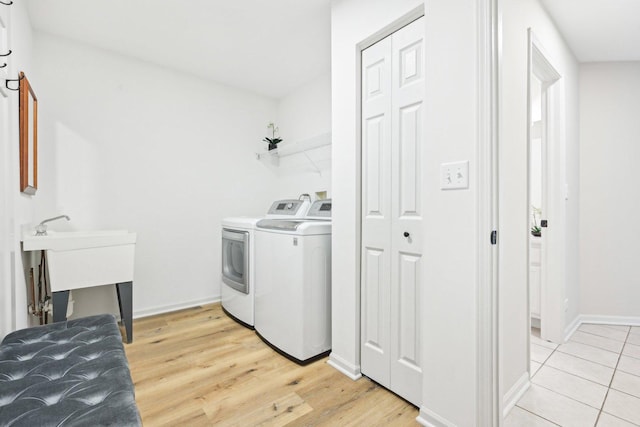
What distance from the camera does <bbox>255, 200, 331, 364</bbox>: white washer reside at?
192cm

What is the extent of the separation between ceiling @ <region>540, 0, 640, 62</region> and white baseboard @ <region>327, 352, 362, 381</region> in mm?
2514

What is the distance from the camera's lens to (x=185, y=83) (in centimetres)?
302

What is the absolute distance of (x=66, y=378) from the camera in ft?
3.24

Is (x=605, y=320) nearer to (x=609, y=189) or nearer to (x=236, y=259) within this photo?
(x=609, y=189)

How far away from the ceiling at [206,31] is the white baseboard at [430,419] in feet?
8.00

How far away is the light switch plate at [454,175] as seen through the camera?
1.25m

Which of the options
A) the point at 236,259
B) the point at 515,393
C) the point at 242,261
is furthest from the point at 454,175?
the point at 236,259

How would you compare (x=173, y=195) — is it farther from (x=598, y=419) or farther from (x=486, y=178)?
(x=598, y=419)

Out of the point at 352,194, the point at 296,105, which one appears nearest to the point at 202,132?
the point at 296,105

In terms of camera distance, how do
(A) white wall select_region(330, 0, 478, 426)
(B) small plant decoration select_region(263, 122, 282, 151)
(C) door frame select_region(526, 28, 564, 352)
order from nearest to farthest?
(A) white wall select_region(330, 0, 478, 426) < (C) door frame select_region(526, 28, 564, 352) < (B) small plant decoration select_region(263, 122, 282, 151)

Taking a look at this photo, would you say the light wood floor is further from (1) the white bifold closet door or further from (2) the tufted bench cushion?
(2) the tufted bench cushion

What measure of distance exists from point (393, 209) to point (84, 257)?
6.90 ft

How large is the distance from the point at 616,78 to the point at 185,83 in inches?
159

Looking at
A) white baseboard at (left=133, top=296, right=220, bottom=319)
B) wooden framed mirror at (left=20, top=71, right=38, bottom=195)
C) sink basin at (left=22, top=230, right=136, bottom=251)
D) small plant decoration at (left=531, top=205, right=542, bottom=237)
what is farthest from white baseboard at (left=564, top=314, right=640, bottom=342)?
wooden framed mirror at (left=20, top=71, right=38, bottom=195)
